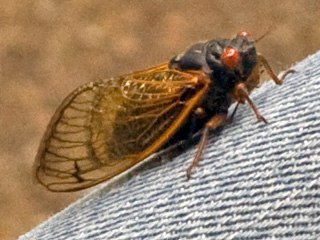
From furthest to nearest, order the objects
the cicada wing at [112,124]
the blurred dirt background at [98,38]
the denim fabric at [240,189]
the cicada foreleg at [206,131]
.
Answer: the blurred dirt background at [98,38]
the cicada wing at [112,124]
the cicada foreleg at [206,131]
the denim fabric at [240,189]

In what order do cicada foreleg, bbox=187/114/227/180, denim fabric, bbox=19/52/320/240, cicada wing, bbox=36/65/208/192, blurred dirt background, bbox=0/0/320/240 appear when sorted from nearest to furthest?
1. denim fabric, bbox=19/52/320/240
2. cicada foreleg, bbox=187/114/227/180
3. cicada wing, bbox=36/65/208/192
4. blurred dirt background, bbox=0/0/320/240

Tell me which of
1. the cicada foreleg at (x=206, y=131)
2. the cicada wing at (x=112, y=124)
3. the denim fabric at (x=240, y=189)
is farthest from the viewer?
the cicada wing at (x=112, y=124)

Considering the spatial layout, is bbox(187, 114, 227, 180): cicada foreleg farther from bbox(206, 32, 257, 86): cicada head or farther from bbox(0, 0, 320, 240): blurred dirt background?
bbox(0, 0, 320, 240): blurred dirt background

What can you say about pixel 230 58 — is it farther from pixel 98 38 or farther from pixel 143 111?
pixel 98 38

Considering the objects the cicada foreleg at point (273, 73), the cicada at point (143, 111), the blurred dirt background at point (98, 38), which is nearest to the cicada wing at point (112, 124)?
the cicada at point (143, 111)

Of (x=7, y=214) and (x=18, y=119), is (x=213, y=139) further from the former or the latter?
(x=18, y=119)

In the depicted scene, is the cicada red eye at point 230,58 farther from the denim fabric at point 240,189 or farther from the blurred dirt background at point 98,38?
the blurred dirt background at point 98,38

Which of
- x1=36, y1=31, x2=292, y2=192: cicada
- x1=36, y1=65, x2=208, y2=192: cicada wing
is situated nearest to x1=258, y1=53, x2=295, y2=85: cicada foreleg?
x1=36, y1=31, x2=292, y2=192: cicada
